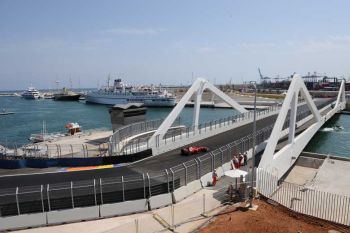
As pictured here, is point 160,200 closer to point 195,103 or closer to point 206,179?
point 206,179

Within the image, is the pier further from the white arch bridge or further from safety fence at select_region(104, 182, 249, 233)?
safety fence at select_region(104, 182, 249, 233)

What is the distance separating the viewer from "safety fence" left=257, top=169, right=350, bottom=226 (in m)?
20.4

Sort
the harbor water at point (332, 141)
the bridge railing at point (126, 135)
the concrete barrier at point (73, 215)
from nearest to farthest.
→ the concrete barrier at point (73, 215)
the bridge railing at point (126, 135)
the harbor water at point (332, 141)

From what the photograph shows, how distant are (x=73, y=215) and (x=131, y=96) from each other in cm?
13139

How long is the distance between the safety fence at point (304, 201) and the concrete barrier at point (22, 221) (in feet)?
45.1

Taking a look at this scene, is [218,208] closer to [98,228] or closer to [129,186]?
[129,186]

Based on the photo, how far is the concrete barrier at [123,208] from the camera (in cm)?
1970

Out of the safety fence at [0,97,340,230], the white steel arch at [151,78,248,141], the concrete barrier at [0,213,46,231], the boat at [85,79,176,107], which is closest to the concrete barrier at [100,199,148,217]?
the safety fence at [0,97,340,230]

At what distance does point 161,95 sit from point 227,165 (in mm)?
115515

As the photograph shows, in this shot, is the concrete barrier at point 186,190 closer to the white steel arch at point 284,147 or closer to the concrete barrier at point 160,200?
the concrete barrier at point 160,200

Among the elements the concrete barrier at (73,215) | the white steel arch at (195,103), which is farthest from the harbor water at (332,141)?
the concrete barrier at (73,215)

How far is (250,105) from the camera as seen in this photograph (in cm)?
12862

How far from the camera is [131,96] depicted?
149m

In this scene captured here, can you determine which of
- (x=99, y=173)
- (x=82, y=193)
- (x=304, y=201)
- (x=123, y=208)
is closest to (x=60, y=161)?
(x=99, y=173)
